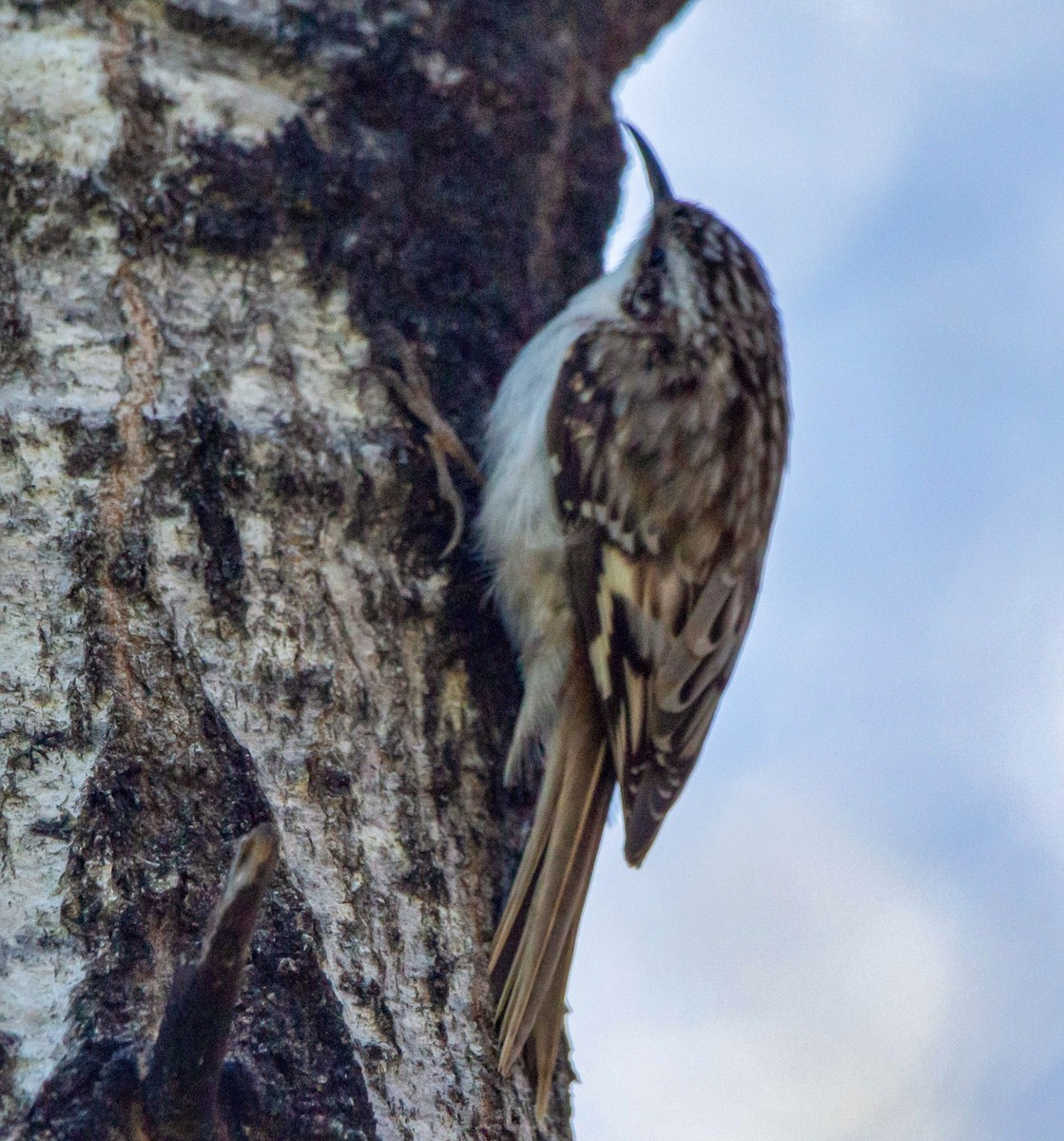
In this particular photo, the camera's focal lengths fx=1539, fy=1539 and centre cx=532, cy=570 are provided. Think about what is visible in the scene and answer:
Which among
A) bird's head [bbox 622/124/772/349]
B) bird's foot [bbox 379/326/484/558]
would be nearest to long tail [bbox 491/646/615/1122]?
bird's foot [bbox 379/326/484/558]

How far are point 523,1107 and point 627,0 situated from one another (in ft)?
6.19

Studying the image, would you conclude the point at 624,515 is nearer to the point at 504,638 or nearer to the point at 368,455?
the point at 504,638

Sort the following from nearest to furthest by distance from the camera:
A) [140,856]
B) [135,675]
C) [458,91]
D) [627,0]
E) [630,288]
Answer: [140,856]
[135,675]
[458,91]
[630,288]
[627,0]

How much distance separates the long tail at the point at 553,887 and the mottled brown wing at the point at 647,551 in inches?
1.7

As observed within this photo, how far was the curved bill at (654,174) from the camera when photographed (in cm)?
A: 255

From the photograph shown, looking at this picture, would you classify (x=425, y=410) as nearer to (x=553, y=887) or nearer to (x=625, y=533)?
(x=625, y=533)

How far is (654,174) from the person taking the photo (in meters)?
2.57

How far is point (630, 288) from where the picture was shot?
92.4 inches

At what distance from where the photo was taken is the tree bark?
1.24 m

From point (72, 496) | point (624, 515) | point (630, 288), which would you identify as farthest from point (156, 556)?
point (630, 288)

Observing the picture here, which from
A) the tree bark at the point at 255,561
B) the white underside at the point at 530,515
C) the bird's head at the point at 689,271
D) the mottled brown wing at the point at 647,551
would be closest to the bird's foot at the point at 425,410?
the tree bark at the point at 255,561

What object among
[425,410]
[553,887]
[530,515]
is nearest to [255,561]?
[425,410]

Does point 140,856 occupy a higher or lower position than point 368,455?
lower

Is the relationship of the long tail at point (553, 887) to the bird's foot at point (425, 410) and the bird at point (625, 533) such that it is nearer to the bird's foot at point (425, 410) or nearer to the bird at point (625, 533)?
the bird at point (625, 533)
